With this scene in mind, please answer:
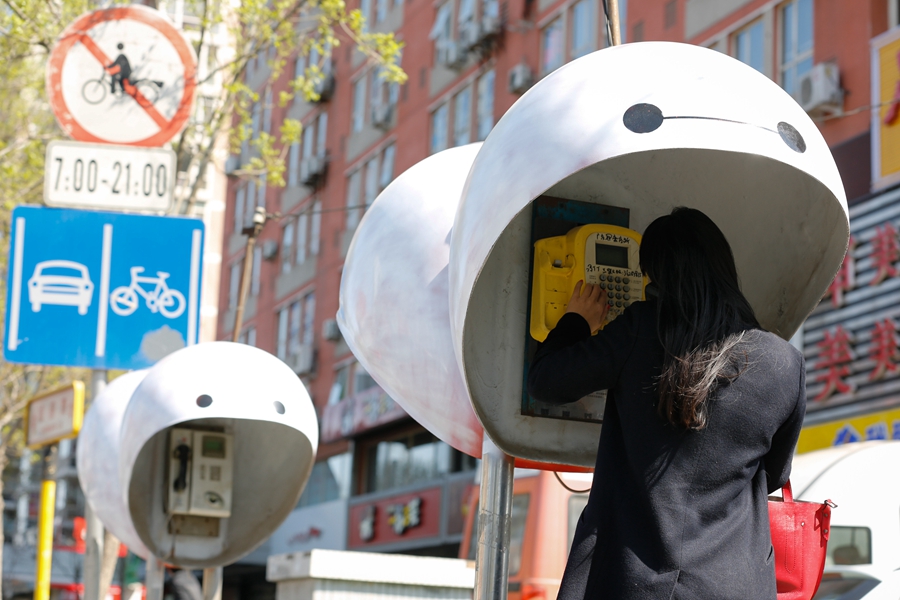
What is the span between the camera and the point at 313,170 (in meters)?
35.4

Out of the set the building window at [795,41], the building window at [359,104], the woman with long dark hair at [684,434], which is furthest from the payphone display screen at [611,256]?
the building window at [359,104]

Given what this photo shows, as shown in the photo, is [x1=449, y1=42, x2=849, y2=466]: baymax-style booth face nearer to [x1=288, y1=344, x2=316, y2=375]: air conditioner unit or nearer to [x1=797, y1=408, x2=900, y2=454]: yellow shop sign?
[x1=797, y1=408, x2=900, y2=454]: yellow shop sign

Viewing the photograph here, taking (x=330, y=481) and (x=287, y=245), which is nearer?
(x=330, y=481)

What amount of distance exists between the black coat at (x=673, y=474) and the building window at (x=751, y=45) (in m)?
16.3

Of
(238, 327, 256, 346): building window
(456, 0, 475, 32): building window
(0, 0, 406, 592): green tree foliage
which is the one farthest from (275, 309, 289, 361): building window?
(0, 0, 406, 592): green tree foliage

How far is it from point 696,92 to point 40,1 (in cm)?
1001

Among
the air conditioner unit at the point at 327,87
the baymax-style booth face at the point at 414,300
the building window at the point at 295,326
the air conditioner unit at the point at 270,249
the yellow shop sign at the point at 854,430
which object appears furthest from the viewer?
the air conditioner unit at the point at 270,249

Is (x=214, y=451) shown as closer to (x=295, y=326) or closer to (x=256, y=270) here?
(x=295, y=326)

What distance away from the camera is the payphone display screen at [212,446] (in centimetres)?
598

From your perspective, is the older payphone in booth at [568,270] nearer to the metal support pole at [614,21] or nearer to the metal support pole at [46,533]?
the metal support pole at [614,21]

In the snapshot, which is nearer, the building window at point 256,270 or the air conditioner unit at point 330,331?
the air conditioner unit at point 330,331

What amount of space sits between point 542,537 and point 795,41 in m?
9.49

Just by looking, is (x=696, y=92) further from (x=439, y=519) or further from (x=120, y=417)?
(x=439, y=519)

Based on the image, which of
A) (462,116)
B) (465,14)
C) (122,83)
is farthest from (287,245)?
(122,83)
